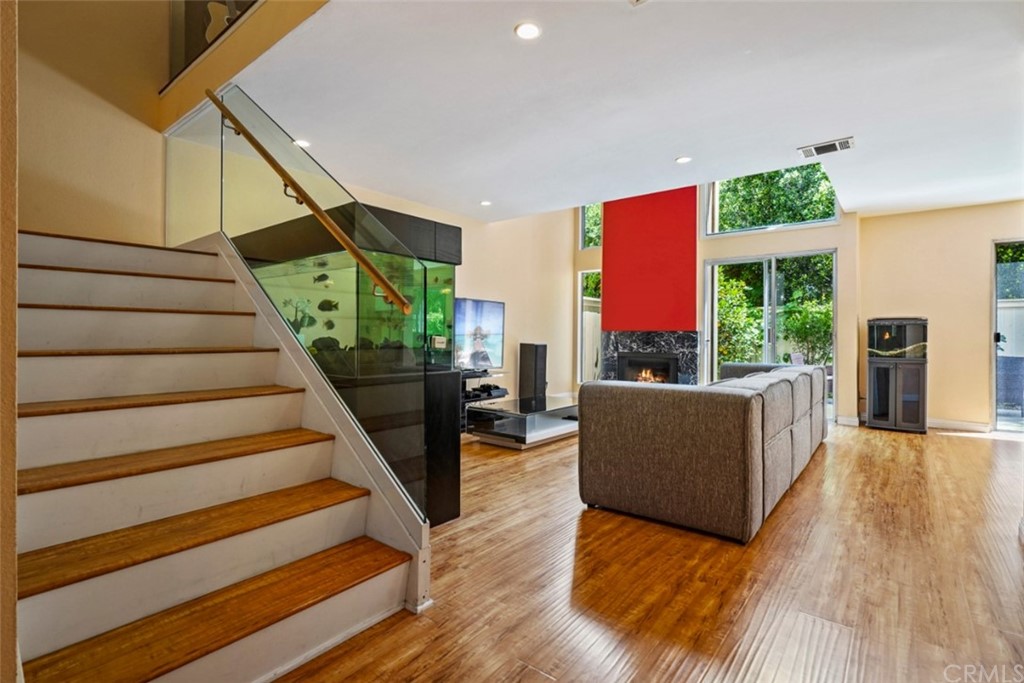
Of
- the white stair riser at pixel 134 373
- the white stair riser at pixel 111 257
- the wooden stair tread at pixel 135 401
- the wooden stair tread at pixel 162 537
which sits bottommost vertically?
the wooden stair tread at pixel 162 537

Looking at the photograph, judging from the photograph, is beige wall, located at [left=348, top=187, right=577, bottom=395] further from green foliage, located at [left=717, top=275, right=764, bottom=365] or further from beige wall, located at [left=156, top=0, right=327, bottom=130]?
green foliage, located at [left=717, top=275, right=764, bottom=365]

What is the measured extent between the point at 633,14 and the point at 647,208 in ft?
18.2

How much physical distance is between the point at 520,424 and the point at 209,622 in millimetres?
3722

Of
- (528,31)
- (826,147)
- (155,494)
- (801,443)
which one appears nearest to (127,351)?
(155,494)

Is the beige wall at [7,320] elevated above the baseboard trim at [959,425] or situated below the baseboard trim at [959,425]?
above

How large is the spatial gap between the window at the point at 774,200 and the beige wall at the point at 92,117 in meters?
6.82

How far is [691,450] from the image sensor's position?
8.85 ft

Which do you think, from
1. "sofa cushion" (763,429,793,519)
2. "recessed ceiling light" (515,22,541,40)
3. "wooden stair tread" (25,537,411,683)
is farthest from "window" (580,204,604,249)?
"wooden stair tread" (25,537,411,683)

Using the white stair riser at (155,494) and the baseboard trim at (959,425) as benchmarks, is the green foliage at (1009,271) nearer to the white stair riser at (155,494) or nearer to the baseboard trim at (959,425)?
A: the baseboard trim at (959,425)

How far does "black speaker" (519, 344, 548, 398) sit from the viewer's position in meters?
7.67

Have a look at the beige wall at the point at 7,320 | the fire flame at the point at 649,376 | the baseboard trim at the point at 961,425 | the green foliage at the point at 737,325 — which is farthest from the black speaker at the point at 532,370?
the beige wall at the point at 7,320

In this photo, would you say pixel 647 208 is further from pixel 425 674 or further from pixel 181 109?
pixel 425 674

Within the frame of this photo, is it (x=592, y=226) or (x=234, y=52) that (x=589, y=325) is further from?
(x=234, y=52)

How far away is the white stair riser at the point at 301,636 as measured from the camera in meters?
1.38
